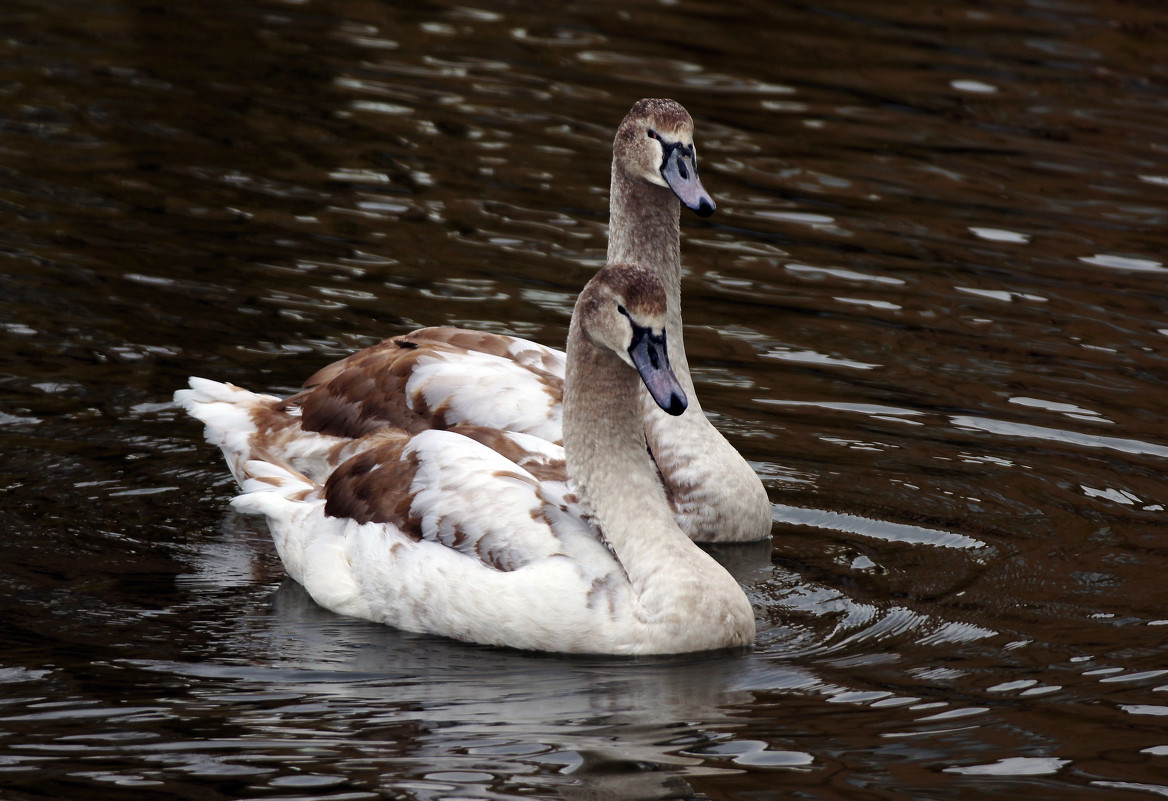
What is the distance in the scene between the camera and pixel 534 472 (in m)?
8.29

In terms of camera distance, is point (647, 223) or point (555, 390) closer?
point (555, 390)

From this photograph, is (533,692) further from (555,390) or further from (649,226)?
(649,226)

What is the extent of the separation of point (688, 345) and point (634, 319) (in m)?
4.33

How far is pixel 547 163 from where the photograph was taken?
14.8 m

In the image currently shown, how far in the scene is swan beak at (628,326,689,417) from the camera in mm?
7125

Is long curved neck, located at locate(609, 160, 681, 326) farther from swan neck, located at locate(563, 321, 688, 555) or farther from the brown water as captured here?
swan neck, located at locate(563, 321, 688, 555)

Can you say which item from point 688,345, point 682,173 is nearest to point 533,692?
point 682,173

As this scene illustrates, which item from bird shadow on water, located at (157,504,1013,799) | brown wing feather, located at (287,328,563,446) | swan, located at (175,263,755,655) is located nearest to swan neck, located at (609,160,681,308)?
brown wing feather, located at (287,328,563,446)

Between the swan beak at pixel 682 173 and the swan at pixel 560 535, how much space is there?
4.66 feet

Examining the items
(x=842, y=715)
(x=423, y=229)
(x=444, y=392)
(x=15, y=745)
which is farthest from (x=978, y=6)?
(x=15, y=745)

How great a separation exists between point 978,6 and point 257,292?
1031 centimetres

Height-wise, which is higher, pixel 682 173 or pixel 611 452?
pixel 682 173

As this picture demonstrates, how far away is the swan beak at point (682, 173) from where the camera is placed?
8.79 meters

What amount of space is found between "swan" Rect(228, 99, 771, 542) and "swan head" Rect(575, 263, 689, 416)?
1.21 metres
